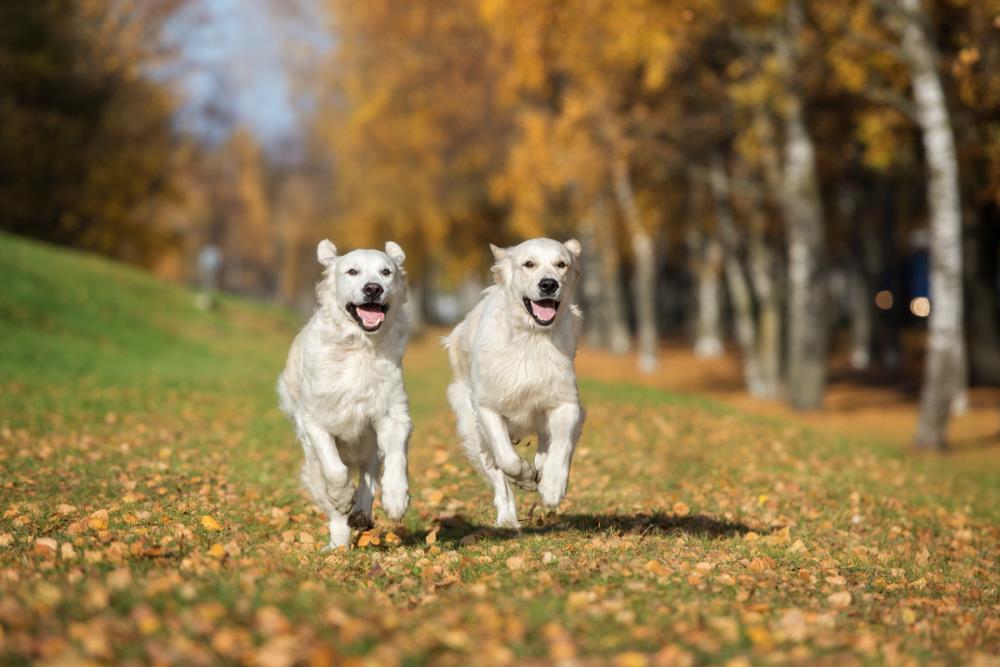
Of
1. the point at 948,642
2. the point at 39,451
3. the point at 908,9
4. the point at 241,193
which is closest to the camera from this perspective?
the point at 948,642

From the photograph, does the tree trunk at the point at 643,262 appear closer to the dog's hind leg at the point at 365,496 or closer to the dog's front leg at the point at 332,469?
the dog's hind leg at the point at 365,496

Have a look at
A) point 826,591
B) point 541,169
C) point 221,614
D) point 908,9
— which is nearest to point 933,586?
point 826,591

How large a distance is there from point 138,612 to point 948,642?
14.0ft

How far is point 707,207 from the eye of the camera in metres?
33.8

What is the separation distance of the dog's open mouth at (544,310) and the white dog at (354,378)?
94 cm

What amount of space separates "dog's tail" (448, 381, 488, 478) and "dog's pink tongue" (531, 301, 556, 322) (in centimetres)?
127

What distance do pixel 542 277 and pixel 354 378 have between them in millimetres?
1468

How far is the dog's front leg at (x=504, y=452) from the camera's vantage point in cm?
781

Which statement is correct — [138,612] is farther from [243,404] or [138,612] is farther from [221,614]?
[243,404]

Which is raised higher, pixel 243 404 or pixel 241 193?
pixel 241 193

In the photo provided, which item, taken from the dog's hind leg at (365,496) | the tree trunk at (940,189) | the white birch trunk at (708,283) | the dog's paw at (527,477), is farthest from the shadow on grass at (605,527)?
the white birch trunk at (708,283)

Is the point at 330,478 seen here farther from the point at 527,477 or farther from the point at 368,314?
the point at 527,477

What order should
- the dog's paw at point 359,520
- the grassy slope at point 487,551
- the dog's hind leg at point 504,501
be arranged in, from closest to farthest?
the grassy slope at point 487,551
the dog's paw at point 359,520
the dog's hind leg at point 504,501

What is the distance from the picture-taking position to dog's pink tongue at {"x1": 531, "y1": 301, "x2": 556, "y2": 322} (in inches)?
304
